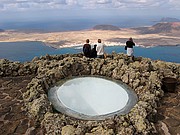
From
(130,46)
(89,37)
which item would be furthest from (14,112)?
(89,37)

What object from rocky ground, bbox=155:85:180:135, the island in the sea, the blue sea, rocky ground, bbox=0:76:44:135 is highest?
rocky ground, bbox=0:76:44:135

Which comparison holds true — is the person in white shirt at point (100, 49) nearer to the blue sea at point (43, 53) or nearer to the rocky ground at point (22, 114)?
the rocky ground at point (22, 114)

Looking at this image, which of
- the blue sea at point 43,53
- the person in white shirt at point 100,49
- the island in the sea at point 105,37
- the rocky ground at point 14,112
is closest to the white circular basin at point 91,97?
the rocky ground at point 14,112

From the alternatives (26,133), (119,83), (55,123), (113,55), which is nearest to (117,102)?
(119,83)

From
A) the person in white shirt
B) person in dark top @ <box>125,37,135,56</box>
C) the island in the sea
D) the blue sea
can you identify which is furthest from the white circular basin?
the island in the sea

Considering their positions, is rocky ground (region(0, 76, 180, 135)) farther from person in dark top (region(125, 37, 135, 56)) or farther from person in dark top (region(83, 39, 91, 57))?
person in dark top (region(83, 39, 91, 57))

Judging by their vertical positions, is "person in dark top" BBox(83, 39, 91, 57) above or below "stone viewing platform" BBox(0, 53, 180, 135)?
above
